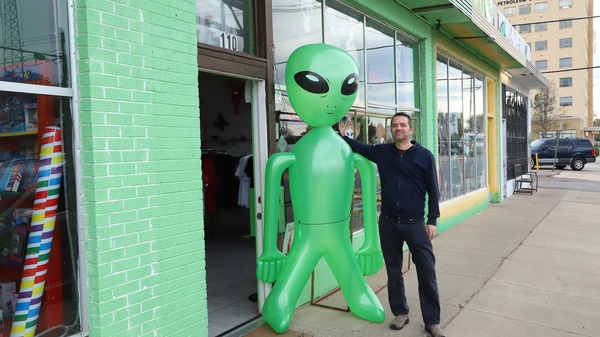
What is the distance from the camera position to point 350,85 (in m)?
3.76

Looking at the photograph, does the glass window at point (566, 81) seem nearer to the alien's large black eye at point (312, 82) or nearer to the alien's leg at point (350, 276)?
the alien's leg at point (350, 276)

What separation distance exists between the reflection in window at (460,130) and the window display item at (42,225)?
6.90 metres

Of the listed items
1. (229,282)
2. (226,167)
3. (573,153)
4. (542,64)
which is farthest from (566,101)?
(229,282)

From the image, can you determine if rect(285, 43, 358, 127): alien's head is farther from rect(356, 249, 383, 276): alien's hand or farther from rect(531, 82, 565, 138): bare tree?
rect(531, 82, 565, 138): bare tree

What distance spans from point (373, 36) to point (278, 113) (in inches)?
101

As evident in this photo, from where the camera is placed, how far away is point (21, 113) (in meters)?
2.59

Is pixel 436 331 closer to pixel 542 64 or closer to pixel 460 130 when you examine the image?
pixel 460 130

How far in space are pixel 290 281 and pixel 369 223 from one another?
0.83 m

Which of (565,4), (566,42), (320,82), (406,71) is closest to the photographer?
(320,82)

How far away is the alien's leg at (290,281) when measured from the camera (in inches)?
147


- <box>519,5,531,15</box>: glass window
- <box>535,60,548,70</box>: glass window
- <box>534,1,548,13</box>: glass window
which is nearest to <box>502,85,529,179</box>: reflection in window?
<box>535,60,548,70</box>: glass window

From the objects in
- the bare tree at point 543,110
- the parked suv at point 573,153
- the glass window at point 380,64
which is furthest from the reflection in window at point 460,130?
the bare tree at point 543,110

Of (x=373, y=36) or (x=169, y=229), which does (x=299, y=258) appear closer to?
(x=169, y=229)

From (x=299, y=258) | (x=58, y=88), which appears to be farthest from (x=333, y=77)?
(x=58, y=88)
